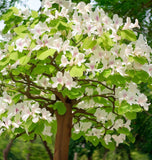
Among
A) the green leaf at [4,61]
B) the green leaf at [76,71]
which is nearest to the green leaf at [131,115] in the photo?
the green leaf at [76,71]

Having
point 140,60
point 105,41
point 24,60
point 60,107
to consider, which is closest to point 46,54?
point 24,60

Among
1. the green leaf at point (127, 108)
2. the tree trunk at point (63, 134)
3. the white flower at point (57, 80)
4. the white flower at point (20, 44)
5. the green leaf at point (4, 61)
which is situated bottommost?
the tree trunk at point (63, 134)

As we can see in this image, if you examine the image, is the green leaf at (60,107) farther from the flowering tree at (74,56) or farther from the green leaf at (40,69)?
the green leaf at (40,69)

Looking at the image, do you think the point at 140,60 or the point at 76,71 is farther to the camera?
the point at 140,60

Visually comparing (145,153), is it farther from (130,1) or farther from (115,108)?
(115,108)

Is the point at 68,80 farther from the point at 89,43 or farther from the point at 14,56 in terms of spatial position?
the point at 14,56

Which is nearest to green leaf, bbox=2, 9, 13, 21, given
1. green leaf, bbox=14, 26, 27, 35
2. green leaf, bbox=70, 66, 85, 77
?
green leaf, bbox=14, 26, 27, 35

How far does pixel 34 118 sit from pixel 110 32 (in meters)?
1.26

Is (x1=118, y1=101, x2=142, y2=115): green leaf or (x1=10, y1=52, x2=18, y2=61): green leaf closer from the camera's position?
(x1=10, y1=52, x2=18, y2=61): green leaf

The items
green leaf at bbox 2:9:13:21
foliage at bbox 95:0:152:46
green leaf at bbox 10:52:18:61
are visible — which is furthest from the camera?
foliage at bbox 95:0:152:46

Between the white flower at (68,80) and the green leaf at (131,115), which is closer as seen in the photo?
the white flower at (68,80)

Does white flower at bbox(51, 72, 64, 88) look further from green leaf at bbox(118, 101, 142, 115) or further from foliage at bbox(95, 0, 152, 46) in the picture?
foliage at bbox(95, 0, 152, 46)

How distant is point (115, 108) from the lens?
13.0 ft

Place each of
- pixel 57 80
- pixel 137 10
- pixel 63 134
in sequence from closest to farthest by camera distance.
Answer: pixel 57 80
pixel 63 134
pixel 137 10
